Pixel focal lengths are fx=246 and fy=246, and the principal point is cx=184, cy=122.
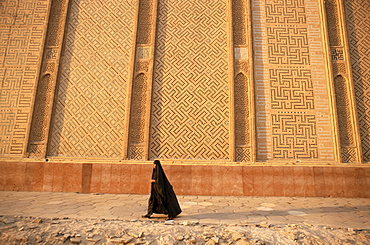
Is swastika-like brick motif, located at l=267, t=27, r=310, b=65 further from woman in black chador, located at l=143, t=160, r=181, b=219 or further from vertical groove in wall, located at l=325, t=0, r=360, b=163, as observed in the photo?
woman in black chador, located at l=143, t=160, r=181, b=219

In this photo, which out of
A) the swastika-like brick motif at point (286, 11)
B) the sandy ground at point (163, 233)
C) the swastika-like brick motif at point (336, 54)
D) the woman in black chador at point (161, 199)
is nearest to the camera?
the sandy ground at point (163, 233)

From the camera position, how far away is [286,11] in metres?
6.60

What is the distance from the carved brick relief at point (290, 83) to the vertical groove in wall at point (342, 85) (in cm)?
27

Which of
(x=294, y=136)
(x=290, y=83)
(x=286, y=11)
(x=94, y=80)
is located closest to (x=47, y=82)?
(x=94, y=80)

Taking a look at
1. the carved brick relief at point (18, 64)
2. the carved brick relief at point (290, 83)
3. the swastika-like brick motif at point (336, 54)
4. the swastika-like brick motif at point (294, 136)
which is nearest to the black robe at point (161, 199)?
the carved brick relief at point (290, 83)

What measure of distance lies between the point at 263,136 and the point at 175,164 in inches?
85.8

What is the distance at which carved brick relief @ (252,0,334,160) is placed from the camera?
227 inches

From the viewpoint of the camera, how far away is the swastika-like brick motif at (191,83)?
230 inches

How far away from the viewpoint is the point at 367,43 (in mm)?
6363

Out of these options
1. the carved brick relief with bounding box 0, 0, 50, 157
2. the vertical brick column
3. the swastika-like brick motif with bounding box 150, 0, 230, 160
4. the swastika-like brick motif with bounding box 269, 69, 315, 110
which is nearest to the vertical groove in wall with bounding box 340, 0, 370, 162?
the swastika-like brick motif with bounding box 269, 69, 315, 110

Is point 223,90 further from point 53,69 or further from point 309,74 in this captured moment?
point 53,69

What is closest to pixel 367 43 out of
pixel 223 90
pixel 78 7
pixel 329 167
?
pixel 329 167

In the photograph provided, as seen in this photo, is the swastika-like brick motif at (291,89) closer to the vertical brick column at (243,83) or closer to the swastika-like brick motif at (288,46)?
the swastika-like brick motif at (288,46)

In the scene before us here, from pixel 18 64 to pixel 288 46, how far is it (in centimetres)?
696
